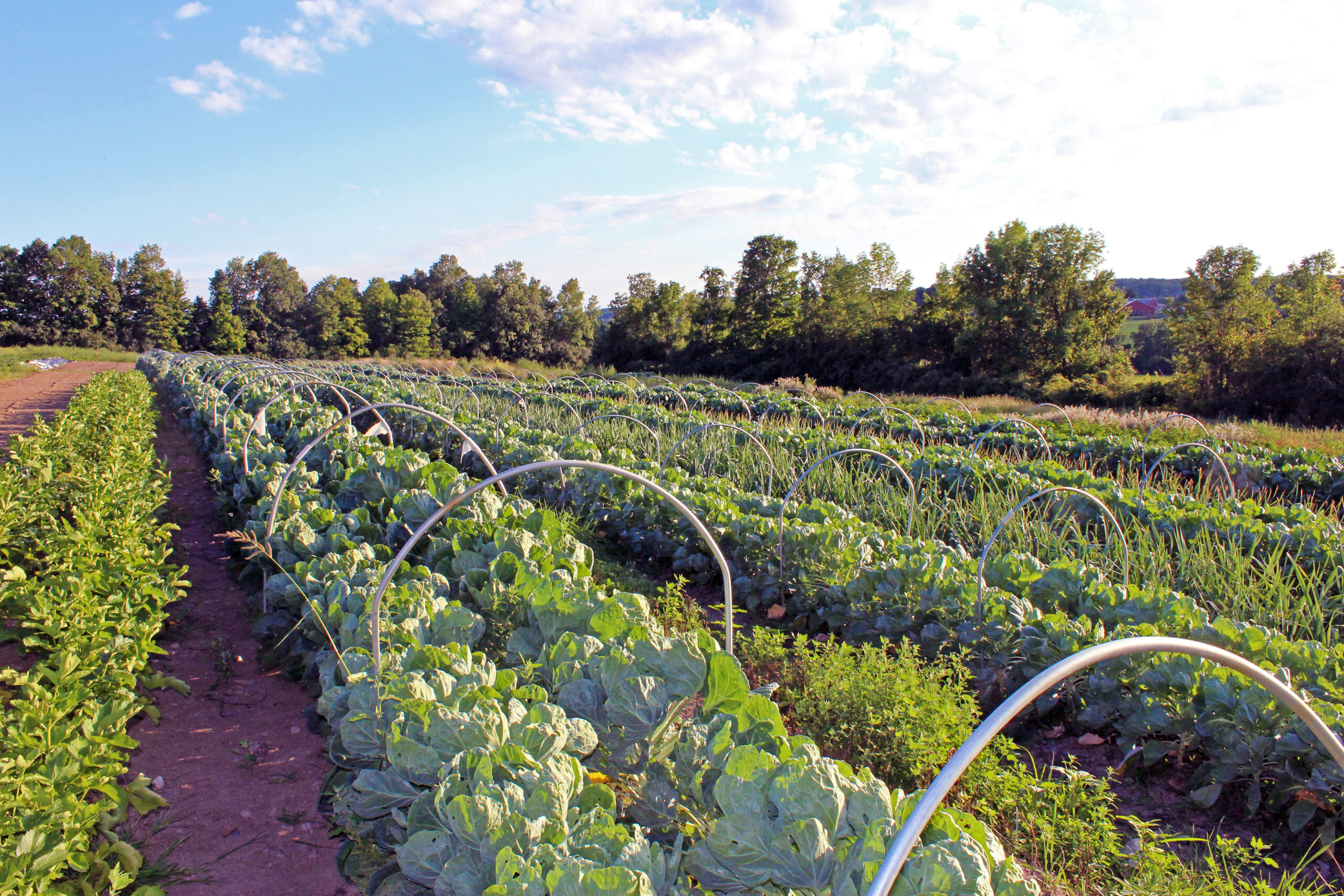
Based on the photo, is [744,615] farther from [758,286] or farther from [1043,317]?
[758,286]

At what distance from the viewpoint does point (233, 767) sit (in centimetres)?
314

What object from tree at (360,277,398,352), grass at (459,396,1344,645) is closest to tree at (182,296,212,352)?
tree at (360,277,398,352)

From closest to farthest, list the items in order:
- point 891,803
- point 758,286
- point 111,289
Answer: point 891,803
point 758,286
point 111,289

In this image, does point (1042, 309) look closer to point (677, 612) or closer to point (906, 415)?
point (906, 415)

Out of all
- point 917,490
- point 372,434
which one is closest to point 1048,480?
point 917,490

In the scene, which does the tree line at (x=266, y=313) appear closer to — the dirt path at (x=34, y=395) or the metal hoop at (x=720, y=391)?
the dirt path at (x=34, y=395)

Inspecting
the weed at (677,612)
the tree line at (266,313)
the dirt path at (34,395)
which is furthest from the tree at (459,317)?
the weed at (677,612)

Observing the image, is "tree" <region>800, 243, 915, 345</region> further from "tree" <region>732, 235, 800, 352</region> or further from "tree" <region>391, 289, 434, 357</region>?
"tree" <region>391, 289, 434, 357</region>

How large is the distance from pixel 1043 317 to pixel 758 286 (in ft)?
62.1

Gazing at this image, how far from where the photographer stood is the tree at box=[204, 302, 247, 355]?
169 feet

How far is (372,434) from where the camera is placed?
27.1 ft

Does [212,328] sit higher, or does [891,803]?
[212,328]

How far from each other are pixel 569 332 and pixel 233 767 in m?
53.1

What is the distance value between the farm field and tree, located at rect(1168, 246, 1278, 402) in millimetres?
21092
